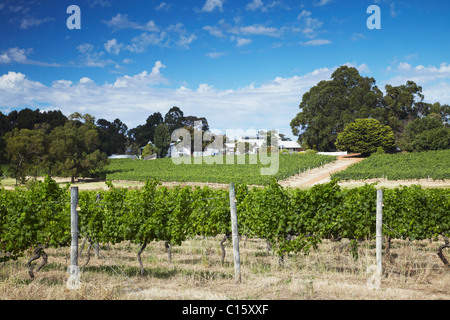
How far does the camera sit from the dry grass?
6.66 metres

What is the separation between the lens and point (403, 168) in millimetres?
44781

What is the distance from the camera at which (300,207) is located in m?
9.13

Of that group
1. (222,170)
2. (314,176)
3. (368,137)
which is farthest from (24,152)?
(368,137)

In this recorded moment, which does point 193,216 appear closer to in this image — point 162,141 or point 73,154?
point 73,154

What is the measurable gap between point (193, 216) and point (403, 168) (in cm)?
4193

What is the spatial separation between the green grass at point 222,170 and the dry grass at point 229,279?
25.4 m

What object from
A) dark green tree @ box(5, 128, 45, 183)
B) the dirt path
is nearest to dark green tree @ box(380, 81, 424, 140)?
the dirt path

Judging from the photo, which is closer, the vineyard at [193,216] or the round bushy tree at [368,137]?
the vineyard at [193,216]

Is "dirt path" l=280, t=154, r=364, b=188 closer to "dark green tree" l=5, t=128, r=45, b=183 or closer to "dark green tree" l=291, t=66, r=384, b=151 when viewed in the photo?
"dark green tree" l=291, t=66, r=384, b=151

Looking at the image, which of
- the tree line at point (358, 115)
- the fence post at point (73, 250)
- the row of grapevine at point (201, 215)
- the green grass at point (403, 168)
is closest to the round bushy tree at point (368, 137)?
the tree line at point (358, 115)

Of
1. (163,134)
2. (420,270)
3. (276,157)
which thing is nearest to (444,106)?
(276,157)

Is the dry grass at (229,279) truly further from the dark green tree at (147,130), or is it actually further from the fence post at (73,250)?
the dark green tree at (147,130)

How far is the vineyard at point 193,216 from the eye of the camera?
838 cm

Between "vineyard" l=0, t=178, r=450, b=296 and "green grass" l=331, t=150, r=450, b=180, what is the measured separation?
25311 mm
